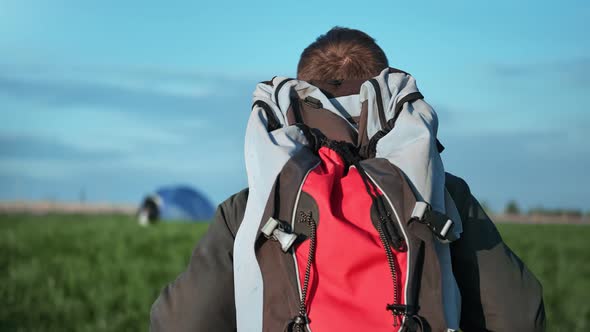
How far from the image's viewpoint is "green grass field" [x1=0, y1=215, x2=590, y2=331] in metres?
9.63

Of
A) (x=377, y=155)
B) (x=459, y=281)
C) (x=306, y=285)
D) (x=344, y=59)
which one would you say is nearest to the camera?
(x=306, y=285)

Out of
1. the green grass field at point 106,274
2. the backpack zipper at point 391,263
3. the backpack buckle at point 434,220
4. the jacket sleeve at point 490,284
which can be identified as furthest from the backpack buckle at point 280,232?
the green grass field at point 106,274

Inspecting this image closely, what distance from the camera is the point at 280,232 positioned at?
2611 millimetres

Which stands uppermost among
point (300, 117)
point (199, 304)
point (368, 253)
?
point (300, 117)

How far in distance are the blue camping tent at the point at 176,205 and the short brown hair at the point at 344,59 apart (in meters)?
20.4

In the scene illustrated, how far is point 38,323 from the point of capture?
375 inches

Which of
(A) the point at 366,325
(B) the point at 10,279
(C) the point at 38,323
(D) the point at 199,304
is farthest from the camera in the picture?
(B) the point at 10,279

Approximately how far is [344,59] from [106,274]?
8.70 m

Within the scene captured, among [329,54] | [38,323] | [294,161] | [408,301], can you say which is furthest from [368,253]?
[38,323]

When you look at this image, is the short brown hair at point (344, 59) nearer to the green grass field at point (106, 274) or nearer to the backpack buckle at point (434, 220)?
the backpack buckle at point (434, 220)

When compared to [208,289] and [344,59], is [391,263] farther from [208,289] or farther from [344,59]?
[344,59]

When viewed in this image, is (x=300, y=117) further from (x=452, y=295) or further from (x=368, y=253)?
(x=452, y=295)

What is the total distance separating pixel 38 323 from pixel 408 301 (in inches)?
314

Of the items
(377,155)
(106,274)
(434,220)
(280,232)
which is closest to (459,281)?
(434,220)
